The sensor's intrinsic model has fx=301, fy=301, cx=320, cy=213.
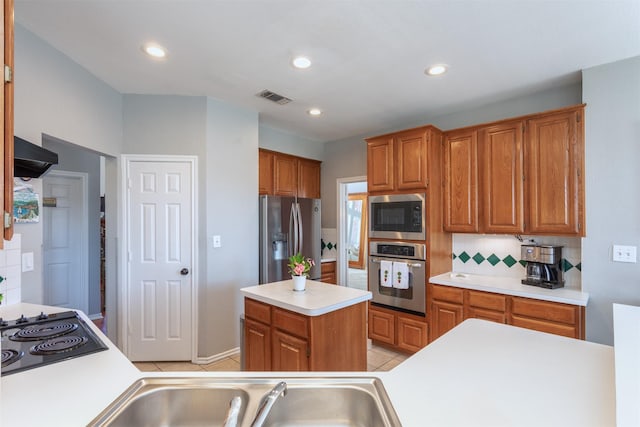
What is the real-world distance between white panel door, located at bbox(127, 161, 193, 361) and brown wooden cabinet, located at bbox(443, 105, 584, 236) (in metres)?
2.75

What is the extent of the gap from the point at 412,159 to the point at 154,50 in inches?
96.7

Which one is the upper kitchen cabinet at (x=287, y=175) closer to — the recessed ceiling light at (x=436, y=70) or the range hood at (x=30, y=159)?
the recessed ceiling light at (x=436, y=70)

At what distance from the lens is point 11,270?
1.90 meters

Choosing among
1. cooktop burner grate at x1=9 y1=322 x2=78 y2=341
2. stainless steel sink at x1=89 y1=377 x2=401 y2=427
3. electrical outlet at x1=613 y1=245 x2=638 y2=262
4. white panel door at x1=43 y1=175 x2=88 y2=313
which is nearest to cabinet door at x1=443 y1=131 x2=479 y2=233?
electrical outlet at x1=613 y1=245 x2=638 y2=262

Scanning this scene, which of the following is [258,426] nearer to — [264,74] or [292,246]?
[264,74]

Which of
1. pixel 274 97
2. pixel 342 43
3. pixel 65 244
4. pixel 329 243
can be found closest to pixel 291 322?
pixel 342 43

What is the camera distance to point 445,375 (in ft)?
3.41

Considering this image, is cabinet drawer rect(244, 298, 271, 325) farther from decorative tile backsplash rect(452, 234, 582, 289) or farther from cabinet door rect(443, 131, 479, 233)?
decorative tile backsplash rect(452, 234, 582, 289)

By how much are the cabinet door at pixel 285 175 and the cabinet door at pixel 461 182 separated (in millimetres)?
2025

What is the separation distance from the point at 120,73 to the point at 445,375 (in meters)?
3.16

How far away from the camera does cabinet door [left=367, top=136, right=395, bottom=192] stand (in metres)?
3.33

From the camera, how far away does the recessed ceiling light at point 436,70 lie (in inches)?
95.5

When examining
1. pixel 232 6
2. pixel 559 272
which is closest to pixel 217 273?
pixel 232 6

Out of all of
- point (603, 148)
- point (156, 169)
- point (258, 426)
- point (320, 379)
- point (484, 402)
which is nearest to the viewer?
point (258, 426)
